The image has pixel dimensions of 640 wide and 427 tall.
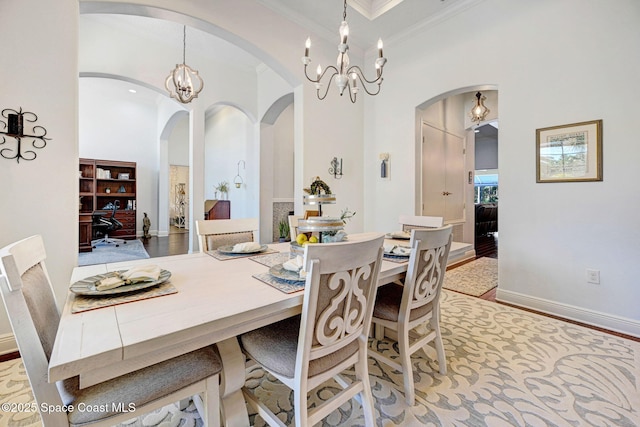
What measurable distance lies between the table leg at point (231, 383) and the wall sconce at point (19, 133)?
6.87 ft

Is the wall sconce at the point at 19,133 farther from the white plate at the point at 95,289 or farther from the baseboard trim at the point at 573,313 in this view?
the baseboard trim at the point at 573,313

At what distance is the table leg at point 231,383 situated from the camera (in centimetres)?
118

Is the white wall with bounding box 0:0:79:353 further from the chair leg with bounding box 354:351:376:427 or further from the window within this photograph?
the window

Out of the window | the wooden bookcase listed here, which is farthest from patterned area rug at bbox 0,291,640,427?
the window

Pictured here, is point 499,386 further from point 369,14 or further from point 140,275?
point 369,14

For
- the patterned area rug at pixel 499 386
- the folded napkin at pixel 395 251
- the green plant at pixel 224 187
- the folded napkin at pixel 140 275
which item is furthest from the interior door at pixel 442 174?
the green plant at pixel 224 187

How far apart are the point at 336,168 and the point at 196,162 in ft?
8.82

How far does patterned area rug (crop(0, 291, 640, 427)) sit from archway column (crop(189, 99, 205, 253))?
333 centimetres

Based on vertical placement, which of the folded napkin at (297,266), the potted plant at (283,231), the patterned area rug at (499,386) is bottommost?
the patterned area rug at (499,386)

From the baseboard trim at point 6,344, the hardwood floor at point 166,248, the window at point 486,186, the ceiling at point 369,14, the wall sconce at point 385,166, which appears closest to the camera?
the baseboard trim at point 6,344

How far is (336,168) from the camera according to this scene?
12.9 feet

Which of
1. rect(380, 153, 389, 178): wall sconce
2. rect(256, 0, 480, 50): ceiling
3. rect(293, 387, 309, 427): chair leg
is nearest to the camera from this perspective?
rect(293, 387, 309, 427): chair leg

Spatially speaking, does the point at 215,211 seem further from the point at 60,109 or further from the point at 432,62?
the point at 432,62

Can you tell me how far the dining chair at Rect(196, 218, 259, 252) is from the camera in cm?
205
